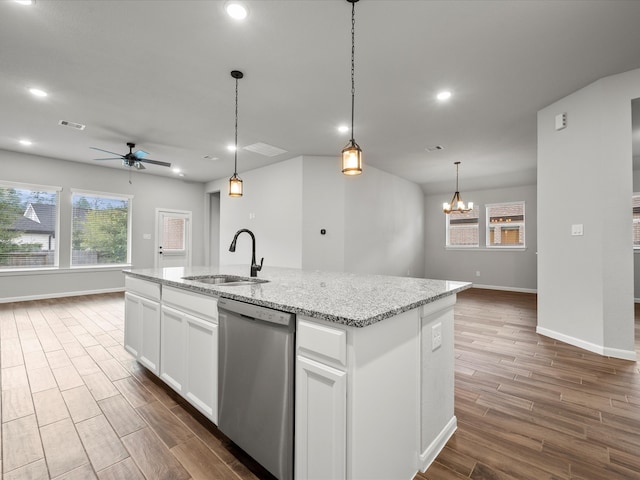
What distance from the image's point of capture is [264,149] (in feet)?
17.1

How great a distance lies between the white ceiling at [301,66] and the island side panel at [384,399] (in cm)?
221

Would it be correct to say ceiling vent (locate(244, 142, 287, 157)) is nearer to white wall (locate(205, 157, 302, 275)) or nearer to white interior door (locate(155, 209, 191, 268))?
white wall (locate(205, 157, 302, 275))

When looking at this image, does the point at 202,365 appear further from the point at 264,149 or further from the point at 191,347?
the point at 264,149

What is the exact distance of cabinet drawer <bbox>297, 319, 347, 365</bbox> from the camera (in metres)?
1.08

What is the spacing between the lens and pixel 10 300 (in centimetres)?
537

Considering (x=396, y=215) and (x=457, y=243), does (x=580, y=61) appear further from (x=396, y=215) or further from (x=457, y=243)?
(x=457, y=243)

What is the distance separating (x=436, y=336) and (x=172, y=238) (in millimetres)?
7545

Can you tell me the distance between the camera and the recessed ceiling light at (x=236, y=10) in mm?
2057

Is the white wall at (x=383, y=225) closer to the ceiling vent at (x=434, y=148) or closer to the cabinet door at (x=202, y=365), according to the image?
the ceiling vent at (x=434, y=148)

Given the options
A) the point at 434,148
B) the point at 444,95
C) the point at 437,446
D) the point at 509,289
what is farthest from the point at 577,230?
the point at 509,289

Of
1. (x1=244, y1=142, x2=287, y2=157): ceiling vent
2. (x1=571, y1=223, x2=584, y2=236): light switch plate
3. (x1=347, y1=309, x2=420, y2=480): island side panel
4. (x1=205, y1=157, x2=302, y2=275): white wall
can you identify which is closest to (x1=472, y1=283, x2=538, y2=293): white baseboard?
(x1=571, y1=223, x2=584, y2=236): light switch plate

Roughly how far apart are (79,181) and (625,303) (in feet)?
29.1

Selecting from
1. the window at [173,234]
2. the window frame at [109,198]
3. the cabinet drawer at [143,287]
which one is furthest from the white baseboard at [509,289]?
the window frame at [109,198]

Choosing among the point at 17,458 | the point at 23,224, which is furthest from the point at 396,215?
the point at 23,224
